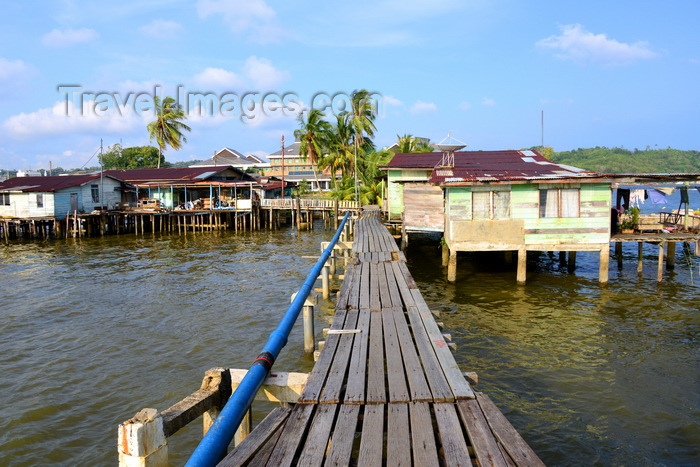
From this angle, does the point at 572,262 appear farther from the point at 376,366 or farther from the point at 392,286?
the point at 376,366

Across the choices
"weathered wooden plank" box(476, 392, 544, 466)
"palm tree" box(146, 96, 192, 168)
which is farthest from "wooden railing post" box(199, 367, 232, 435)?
"palm tree" box(146, 96, 192, 168)

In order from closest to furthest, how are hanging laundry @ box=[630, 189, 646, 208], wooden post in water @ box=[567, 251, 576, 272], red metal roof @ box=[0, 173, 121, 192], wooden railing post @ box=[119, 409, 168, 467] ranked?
wooden railing post @ box=[119, 409, 168, 467]
wooden post in water @ box=[567, 251, 576, 272]
hanging laundry @ box=[630, 189, 646, 208]
red metal roof @ box=[0, 173, 121, 192]

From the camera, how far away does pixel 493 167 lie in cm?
1989

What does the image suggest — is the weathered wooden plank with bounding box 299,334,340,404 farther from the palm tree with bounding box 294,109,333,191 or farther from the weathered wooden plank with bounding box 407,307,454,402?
the palm tree with bounding box 294,109,333,191

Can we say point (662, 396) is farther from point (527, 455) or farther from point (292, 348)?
point (292, 348)

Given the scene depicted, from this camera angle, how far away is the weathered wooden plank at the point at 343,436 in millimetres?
3432

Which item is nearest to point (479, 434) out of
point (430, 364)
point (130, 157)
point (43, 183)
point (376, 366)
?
point (430, 364)

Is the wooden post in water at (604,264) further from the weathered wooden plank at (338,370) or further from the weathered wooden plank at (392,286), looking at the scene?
the weathered wooden plank at (338,370)

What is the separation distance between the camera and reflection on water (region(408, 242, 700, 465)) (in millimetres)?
7035

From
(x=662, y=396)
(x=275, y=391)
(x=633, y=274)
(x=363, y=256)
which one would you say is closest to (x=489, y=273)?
(x=633, y=274)

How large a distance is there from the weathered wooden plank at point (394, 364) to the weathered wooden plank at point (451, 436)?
15.4 inches

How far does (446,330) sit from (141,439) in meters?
9.25

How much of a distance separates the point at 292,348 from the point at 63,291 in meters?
11.0

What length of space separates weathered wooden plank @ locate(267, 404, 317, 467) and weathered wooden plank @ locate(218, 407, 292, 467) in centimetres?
8
